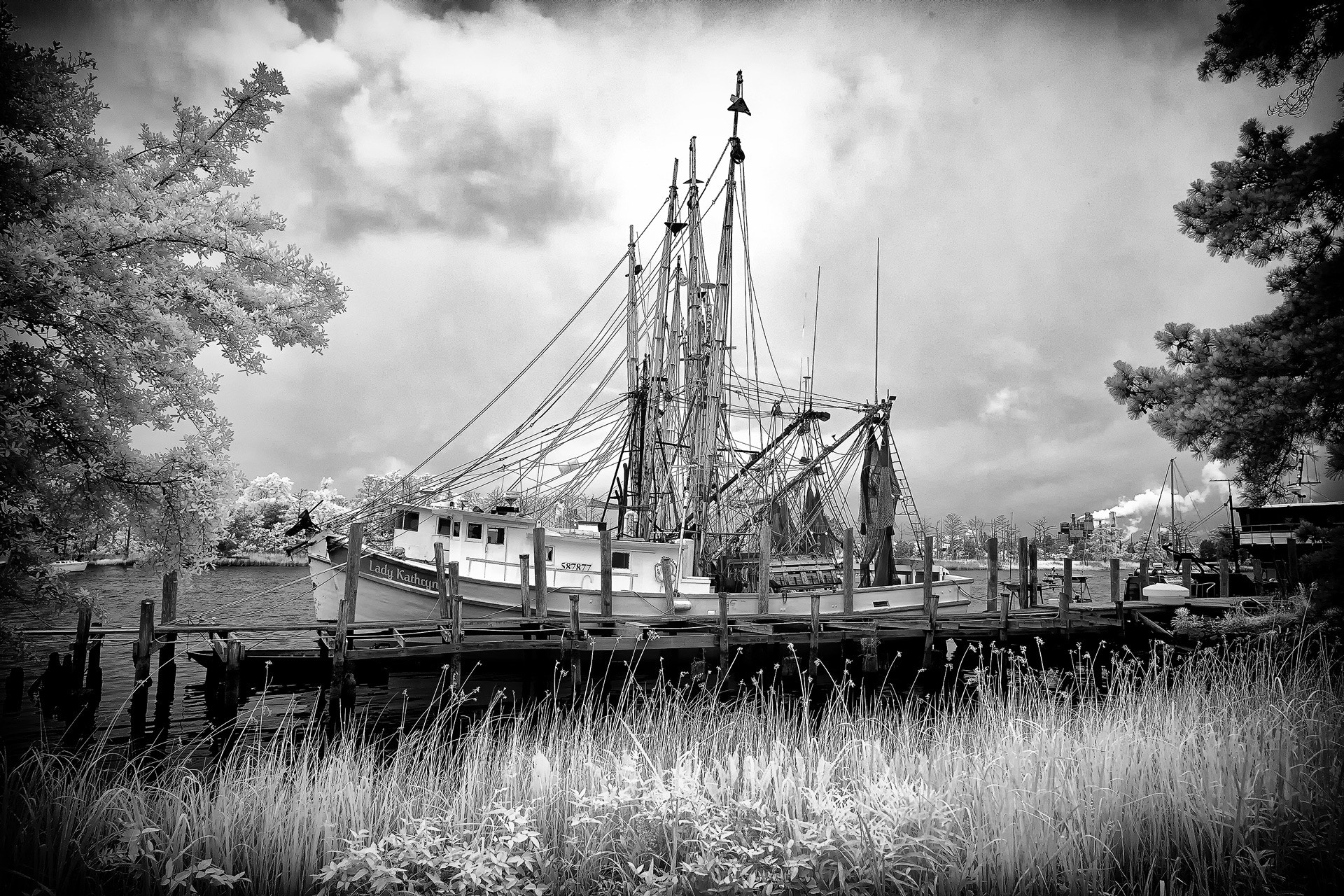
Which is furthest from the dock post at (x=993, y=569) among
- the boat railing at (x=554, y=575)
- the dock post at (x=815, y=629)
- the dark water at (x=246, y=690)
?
the boat railing at (x=554, y=575)

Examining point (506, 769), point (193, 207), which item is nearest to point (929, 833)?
point (506, 769)

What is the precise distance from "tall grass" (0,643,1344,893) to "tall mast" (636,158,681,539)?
68.3 ft

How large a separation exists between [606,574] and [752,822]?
1294cm

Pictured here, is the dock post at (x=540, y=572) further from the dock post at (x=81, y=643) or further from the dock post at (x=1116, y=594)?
the dock post at (x=1116, y=594)

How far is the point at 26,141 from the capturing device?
14.2 feet

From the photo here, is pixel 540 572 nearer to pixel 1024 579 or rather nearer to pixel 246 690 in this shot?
pixel 246 690

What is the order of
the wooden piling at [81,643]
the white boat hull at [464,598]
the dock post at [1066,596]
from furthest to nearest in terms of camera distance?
the white boat hull at [464,598] < the dock post at [1066,596] < the wooden piling at [81,643]

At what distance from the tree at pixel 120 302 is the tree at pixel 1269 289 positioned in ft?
27.5

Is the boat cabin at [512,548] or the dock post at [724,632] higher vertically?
the boat cabin at [512,548]

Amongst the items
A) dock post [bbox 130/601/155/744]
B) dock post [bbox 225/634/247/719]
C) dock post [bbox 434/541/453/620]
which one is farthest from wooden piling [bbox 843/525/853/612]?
dock post [bbox 130/601/155/744]

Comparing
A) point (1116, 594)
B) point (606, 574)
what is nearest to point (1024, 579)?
point (1116, 594)

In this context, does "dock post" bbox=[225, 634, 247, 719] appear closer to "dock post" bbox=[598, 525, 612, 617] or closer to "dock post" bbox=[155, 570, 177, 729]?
"dock post" bbox=[155, 570, 177, 729]

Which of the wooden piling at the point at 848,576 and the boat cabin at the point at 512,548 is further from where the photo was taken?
the boat cabin at the point at 512,548

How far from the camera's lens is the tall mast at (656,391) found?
2709 cm
